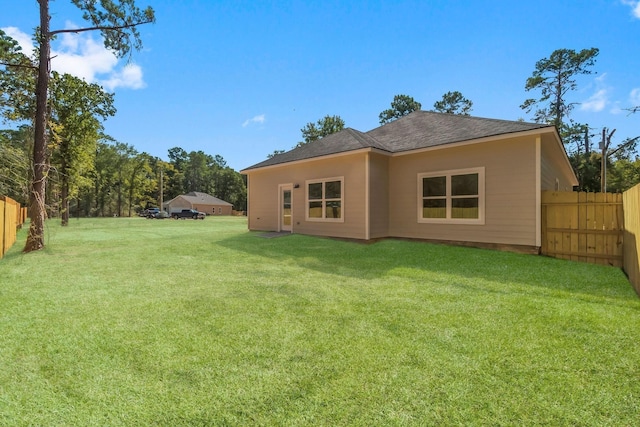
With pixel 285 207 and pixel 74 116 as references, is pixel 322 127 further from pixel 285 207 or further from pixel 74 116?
pixel 285 207

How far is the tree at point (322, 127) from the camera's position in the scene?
96.4ft

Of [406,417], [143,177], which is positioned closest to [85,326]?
[406,417]

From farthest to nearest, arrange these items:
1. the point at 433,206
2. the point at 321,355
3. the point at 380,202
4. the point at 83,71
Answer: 1. the point at 83,71
2. the point at 380,202
3. the point at 433,206
4. the point at 321,355

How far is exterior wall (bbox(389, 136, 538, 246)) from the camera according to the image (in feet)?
25.1

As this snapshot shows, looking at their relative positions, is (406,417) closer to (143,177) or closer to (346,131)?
(346,131)

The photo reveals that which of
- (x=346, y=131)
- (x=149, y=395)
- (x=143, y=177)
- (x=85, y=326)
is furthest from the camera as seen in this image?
(x=143, y=177)

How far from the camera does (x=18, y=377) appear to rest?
7.40 feet

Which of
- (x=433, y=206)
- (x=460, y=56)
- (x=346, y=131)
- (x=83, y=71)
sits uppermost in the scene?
(x=83, y=71)

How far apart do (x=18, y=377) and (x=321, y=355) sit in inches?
89.4

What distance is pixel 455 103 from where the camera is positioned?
30688 mm

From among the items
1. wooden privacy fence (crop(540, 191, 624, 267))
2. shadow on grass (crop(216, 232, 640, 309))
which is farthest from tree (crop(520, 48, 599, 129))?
shadow on grass (crop(216, 232, 640, 309))

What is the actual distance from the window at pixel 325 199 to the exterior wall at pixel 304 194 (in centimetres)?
15

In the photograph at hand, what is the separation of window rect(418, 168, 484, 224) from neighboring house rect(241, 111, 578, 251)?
27mm

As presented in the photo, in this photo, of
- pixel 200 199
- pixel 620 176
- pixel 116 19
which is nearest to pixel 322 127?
pixel 116 19
